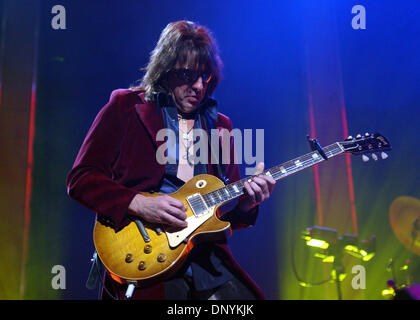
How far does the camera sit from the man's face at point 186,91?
2.44 meters

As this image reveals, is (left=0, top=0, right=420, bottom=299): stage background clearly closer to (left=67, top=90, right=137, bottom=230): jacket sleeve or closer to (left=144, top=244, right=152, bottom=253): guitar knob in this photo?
(left=67, top=90, right=137, bottom=230): jacket sleeve

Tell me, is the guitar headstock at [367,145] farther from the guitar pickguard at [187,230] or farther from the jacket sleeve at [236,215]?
the guitar pickguard at [187,230]

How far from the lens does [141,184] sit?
2.15 meters

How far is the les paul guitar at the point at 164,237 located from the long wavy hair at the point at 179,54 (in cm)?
87

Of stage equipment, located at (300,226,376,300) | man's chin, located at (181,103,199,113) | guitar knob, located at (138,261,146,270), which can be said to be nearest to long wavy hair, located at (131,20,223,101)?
man's chin, located at (181,103,199,113)

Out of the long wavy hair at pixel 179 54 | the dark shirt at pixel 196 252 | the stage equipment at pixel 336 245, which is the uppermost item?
the long wavy hair at pixel 179 54

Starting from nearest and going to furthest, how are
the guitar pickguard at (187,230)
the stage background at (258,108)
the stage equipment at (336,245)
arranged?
1. the guitar pickguard at (187,230)
2. the stage background at (258,108)
3. the stage equipment at (336,245)

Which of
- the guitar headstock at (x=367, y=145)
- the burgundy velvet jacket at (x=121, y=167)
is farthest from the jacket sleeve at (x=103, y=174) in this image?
the guitar headstock at (x=367, y=145)

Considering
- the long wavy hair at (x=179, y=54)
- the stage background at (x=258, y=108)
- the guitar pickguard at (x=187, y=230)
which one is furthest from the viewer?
the stage background at (x=258, y=108)

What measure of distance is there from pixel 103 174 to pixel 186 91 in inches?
35.4

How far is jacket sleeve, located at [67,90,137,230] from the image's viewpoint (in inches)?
77.2

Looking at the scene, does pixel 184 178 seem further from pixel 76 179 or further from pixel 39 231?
pixel 39 231

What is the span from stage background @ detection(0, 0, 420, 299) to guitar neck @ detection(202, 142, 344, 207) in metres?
1.72

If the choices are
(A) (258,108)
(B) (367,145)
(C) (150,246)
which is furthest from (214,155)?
(A) (258,108)
